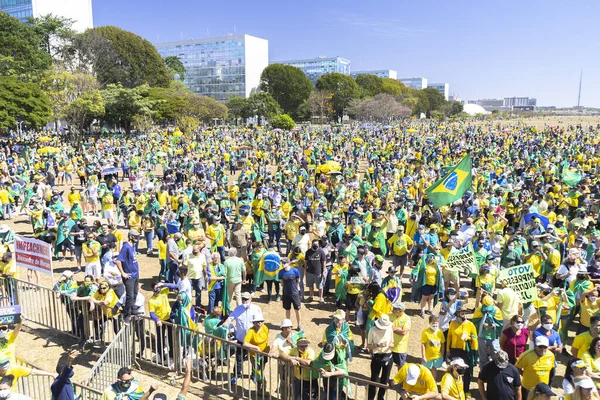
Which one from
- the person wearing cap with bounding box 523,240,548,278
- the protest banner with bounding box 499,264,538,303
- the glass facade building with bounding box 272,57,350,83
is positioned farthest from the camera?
the glass facade building with bounding box 272,57,350,83

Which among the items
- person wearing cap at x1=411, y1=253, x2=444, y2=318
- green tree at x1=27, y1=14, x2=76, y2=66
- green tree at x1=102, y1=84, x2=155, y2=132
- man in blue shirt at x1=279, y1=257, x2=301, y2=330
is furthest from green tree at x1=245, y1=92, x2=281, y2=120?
man in blue shirt at x1=279, y1=257, x2=301, y2=330

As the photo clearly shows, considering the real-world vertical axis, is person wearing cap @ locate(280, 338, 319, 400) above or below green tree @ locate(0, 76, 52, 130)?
below

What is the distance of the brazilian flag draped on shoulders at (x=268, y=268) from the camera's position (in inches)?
357

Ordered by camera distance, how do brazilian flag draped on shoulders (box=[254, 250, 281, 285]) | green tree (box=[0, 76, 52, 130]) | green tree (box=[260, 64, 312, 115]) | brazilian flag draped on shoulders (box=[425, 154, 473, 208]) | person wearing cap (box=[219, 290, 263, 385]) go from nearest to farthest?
person wearing cap (box=[219, 290, 263, 385]), brazilian flag draped on shoulders (box=[254, 250, 281, 285]), brazilian flag draped on shoulders (box=[425, 154, 473, 208]), green tree (box=[0, 76, 52, 130]), green tree (box=[260, 64, 312, 115])

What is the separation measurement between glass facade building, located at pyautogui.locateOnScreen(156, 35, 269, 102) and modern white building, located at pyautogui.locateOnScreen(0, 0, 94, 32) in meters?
37.2

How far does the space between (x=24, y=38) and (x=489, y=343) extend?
6329 centimetres

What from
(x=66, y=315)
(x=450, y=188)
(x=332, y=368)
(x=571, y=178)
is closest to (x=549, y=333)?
(x=332, y=368)

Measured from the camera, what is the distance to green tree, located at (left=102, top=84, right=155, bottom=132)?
4944cm

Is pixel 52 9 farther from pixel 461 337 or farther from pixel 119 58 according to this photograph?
pixel 461 337

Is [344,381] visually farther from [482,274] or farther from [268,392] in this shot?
[482,274]

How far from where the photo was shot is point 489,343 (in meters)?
6.42

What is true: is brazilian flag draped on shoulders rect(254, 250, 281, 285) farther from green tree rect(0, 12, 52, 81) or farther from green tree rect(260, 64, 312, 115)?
green tree rect(260, 64, 312, 115)

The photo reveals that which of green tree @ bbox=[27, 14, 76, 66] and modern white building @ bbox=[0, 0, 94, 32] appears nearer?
green tree @ bbox=[27, 14, 76, 66]

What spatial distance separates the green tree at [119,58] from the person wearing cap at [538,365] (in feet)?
208
